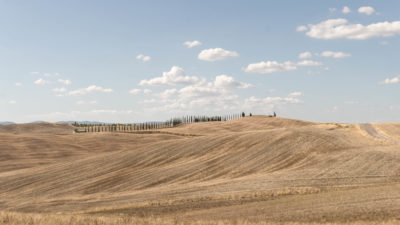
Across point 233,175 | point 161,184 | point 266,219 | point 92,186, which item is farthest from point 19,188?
point 266,219

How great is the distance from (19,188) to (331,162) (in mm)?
29279

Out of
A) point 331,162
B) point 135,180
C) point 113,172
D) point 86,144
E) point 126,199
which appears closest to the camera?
point 126,199

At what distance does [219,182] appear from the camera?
28266 mm

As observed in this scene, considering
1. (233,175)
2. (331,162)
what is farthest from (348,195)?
(233,175)

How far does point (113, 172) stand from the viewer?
123ft

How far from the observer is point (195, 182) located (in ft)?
98.5

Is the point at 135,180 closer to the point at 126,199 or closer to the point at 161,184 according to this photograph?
the point at 161,184

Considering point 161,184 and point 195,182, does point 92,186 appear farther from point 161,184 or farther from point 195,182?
point 195,182

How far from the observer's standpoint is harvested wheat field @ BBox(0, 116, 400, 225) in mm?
17922

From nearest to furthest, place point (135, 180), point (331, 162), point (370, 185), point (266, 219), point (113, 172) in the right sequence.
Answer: point (266, 219), point (370, 185), point (331, 162), point (135, 180), point (113, 172)

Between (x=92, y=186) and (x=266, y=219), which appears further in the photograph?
(x=92, y=186)

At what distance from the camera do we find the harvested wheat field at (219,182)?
58.8 feet

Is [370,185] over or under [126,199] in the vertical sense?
over

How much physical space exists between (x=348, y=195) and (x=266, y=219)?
5.64 meters
